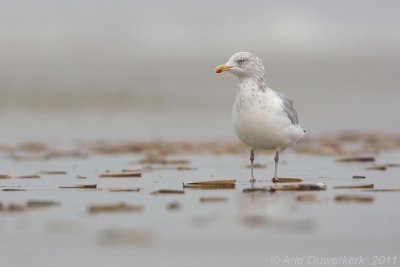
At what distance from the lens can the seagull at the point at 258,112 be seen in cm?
1155

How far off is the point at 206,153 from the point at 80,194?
5.84 m

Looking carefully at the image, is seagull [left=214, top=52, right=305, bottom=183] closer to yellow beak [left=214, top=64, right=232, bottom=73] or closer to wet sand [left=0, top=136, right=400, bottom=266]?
yellow beak [left=214, top=64, right=232, bottom=73]

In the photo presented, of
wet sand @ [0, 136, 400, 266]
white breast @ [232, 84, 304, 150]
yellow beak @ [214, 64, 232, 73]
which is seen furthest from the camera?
yellow beak @ [214, 64, 232, 73]

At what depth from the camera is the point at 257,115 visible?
11.5 metres

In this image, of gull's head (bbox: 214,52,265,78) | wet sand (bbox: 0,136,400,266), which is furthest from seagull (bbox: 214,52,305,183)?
wet sand (bbox: 0,136,400,266)

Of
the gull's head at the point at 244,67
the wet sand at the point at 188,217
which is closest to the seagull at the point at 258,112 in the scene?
the gull's head at the point at 244,67

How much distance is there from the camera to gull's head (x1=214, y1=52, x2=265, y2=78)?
12093mm

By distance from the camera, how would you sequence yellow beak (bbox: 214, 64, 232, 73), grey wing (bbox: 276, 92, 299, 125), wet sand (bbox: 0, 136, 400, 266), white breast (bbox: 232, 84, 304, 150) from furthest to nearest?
yellow beak (bbox: 214, 64, 232, 73), grey wing (bbox: 276, 92, 299, 125), white breast (bbox: 232, 84, 304, 150), wet sand (bbox: 0, 136, 400, 266)

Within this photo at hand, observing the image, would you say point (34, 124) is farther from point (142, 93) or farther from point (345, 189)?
point (345, 189)

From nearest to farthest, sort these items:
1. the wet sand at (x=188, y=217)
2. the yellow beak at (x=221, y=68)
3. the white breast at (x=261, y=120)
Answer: the wet sand at (x=188, y=217) < the white breast at (x=261, y=120) < the yellow beak at (x=221, y=68)

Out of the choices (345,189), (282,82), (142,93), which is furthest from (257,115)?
(282,82)

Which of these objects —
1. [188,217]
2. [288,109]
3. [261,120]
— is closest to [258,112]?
[261,120]

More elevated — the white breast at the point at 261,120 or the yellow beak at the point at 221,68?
the yellow beak at the point at 221,68

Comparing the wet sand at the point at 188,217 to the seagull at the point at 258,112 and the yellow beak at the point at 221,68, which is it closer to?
the seagull at the point at 258,112
